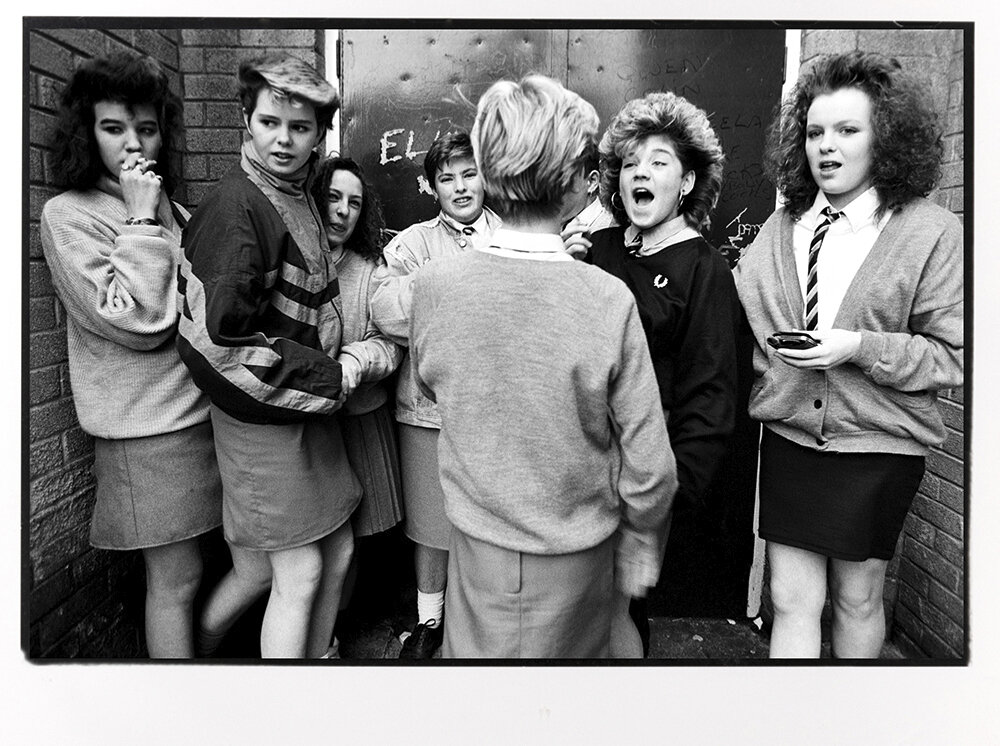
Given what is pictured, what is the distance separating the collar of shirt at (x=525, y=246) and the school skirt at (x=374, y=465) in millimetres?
851

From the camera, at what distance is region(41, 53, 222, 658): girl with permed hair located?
2.09 m

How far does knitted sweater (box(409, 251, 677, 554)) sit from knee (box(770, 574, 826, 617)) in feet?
2.28

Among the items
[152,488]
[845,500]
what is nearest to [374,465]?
[152,488]

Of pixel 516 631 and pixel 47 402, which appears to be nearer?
pixel 516 631

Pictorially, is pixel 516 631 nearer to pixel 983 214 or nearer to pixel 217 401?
pixel 217 401

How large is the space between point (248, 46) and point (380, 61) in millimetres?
389

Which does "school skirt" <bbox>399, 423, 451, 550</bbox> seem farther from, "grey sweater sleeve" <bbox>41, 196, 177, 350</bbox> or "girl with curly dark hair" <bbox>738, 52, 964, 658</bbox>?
"girl with curly dark hair" <bbox>738, 52, 964, 658</bbox>

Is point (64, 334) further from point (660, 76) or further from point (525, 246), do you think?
point (660, 76)

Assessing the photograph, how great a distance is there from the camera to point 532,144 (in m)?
1.69

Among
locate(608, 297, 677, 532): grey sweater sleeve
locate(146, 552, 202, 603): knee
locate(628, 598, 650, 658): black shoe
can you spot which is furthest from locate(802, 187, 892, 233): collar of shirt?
locate(146, 552, 202, 603): knee

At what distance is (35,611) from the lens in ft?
7.44

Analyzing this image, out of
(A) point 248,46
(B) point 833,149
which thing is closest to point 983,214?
(B) point 833,149

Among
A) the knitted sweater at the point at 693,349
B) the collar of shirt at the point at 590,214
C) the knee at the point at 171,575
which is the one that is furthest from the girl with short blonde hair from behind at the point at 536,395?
A: the knee at the point at 171,575

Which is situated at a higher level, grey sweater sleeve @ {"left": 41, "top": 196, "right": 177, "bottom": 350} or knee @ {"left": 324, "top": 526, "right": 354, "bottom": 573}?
grey sweater sleeve @ {"left": 41, "top": 196, "right": 177, "bottom": 350}
